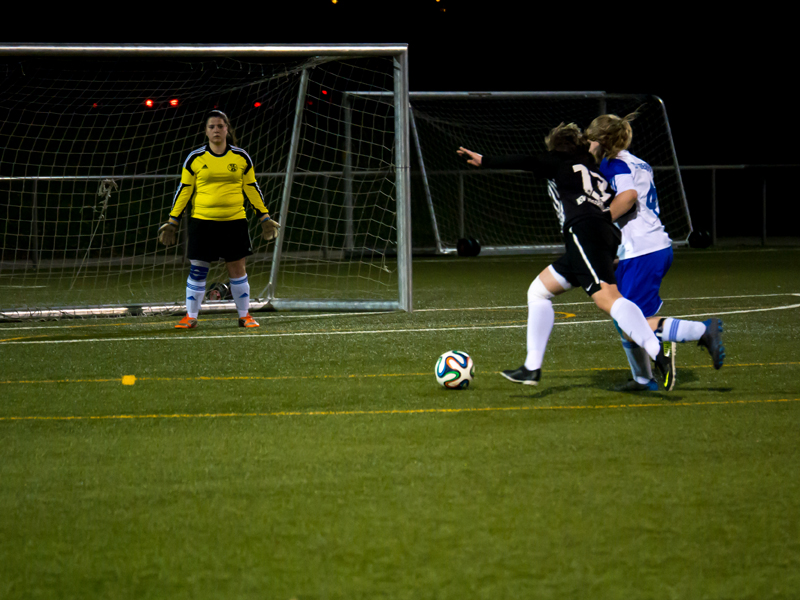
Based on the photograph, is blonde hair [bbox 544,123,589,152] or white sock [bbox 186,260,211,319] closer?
blonde hair [bbox 544,123,589,152]

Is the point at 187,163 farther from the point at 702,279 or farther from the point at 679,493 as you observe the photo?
the point at 702,279

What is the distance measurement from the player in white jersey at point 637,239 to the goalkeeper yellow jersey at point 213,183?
4155 millimetres

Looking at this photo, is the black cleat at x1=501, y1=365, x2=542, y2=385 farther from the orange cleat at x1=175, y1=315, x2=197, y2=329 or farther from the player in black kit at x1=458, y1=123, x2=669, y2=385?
the orange cleat at x1=175, y1=315, x2=197, y2=329

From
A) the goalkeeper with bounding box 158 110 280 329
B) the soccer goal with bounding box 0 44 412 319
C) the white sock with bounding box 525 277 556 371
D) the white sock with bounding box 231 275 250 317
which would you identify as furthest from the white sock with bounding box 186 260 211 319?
the white sock with bounding box 525 277 556 371

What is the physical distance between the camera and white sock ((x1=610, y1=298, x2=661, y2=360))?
5254mm

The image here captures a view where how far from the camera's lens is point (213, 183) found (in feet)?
29.3

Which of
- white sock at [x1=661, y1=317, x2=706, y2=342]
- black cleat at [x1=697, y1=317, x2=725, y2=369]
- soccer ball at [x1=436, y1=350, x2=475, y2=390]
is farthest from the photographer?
soccer ball at [x1=436, y1=350, x2=475, y2=390]

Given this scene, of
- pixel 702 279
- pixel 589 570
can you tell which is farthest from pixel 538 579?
pixel 702 279

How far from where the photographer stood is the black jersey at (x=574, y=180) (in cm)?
548

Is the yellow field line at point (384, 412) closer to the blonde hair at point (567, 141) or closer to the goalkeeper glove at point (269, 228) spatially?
the blonde hair at point (567, 141)

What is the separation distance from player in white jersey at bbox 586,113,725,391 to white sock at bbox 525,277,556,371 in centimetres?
47

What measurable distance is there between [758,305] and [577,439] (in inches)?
247

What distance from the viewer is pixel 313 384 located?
6168 mm

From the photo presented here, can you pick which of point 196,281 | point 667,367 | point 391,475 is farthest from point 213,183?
point 391,475
